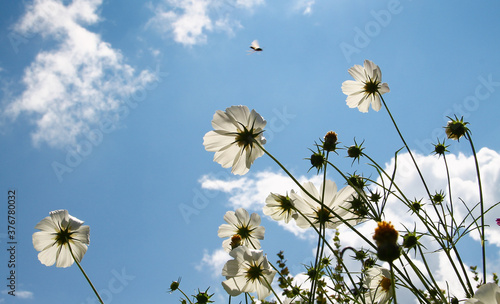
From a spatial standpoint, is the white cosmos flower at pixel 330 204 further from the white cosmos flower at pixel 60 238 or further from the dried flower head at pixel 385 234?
the white cosmos flower at pixel 60 238

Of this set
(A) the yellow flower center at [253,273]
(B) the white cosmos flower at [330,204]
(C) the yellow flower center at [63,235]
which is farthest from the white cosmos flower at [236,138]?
(C) the yellow flower center at [63,235]

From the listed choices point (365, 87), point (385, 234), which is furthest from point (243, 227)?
point (385, 234)

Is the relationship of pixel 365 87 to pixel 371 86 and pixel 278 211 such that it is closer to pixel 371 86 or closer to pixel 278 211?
pixel 371 86

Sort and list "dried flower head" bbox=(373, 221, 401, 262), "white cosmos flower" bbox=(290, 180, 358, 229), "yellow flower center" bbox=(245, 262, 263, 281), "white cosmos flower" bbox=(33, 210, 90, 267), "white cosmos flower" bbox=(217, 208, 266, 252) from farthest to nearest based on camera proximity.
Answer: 1. "white cosmos flower" bbox=(217, 208, 266, 252)
2. "white cosmos flower" bbox=(33, 210, 90, 267)
3. "yellow flower center" bbox=(245, 262, 263, 281)
4. "white cosmos flower" bbox=(290, 180, 358, 229)
5. "dried flower head" bbox=(373, 221, 401, 262)

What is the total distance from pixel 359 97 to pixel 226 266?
116cm

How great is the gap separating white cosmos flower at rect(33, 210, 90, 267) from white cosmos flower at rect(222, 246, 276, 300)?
0.73 m

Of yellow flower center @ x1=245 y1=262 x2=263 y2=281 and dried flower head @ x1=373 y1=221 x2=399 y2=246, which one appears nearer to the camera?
dried flower head @ x1=373 y1=221 x2=399 y2=246

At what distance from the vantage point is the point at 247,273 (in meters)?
1.17

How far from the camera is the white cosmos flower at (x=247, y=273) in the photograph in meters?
1.05

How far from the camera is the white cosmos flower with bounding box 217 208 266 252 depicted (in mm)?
1730

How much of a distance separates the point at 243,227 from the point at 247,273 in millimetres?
584

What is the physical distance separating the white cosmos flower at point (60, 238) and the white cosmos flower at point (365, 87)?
1435 mm

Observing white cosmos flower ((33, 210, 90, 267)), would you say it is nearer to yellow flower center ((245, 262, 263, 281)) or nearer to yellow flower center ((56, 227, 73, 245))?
yellow flower center ((56, 227, 73, 245))

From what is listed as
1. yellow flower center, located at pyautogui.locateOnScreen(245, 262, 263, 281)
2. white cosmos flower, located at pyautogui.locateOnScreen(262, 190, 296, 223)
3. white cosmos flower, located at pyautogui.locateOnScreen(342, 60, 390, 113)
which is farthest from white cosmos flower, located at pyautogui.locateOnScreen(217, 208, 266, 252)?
white cosmos flower, located at pyautogui.locateOnScreen(342, 60, 390, 113)
